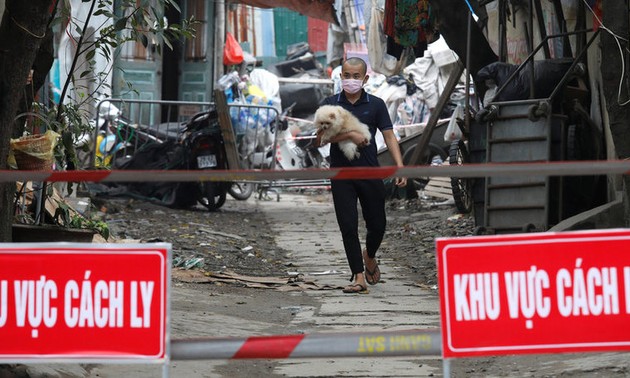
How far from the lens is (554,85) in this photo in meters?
10.5

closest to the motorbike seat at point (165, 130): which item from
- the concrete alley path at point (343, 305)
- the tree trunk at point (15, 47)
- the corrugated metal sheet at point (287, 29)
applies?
the concrete alley path at point (343, 305)

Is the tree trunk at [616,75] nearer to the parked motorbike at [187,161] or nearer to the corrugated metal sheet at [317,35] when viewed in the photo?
the parked motorbike at [187,161]

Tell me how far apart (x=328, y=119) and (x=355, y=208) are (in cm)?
74

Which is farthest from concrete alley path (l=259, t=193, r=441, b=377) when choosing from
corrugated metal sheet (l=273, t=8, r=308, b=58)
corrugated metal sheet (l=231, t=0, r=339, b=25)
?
corrugated metal sheet (l=273, t=8, r=308, b=58)

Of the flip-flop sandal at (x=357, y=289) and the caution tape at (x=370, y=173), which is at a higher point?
the caution tape at (x=370, y=173)

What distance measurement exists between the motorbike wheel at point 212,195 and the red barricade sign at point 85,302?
437 inches

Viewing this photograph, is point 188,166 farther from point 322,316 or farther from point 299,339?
point 299,339

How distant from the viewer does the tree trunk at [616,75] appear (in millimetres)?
7086

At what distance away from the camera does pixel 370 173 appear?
4121 millimetres

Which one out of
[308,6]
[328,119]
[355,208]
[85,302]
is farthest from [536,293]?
[308,6]

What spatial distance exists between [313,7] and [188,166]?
3.03m

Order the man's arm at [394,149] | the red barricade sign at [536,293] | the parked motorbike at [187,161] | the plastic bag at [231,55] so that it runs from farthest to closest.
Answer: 1. the plastic bag at [231,55]
2. the parked motorbike at [187,161]
3. the man's arm at [394,149]
4. the red barricade sign at [536,293]

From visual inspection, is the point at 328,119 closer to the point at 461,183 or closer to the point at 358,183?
the point at 358,183

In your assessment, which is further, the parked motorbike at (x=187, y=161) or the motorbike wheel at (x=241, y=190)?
the motorbike wheel at (x=241, y=190)
